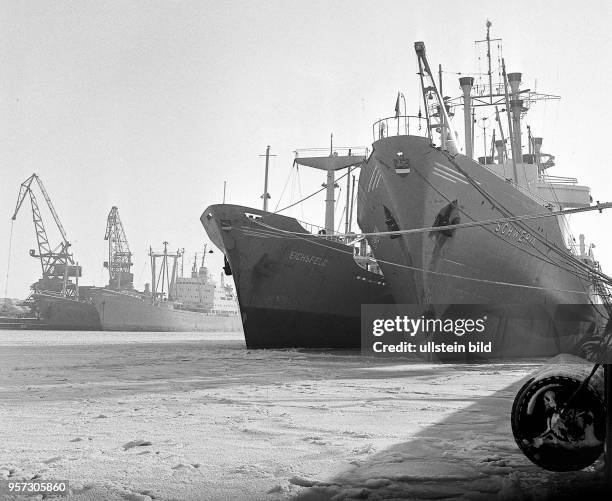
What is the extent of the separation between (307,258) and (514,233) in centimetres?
604

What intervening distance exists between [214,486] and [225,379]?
19.8ft

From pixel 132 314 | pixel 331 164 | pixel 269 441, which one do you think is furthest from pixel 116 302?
pixel 269 441

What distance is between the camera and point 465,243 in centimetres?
1341

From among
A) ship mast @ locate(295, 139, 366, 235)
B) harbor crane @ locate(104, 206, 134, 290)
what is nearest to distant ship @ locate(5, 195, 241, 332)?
harbor crane @ locate(104, 206, 134, 290)

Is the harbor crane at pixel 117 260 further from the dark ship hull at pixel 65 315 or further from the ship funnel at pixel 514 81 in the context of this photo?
the ship funnel at pixel 514 81

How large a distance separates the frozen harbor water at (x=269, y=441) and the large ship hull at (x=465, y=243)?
526cm

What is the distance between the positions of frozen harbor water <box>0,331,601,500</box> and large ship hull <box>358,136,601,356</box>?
17.3 ft

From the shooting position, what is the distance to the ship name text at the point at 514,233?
13709 mm

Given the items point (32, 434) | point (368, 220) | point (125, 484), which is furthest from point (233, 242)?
point (125, 484)

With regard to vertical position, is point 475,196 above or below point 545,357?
above

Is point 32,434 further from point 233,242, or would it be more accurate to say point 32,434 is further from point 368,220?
point 233,242

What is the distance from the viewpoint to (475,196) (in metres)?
13.5

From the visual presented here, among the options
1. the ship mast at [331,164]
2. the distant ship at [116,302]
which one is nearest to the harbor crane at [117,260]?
the distant ship at [116,302]

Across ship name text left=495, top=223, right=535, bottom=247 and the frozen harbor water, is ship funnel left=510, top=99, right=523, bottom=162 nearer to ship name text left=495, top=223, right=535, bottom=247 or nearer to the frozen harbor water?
ship name text left=495, top=223, right=535, bottom=247
